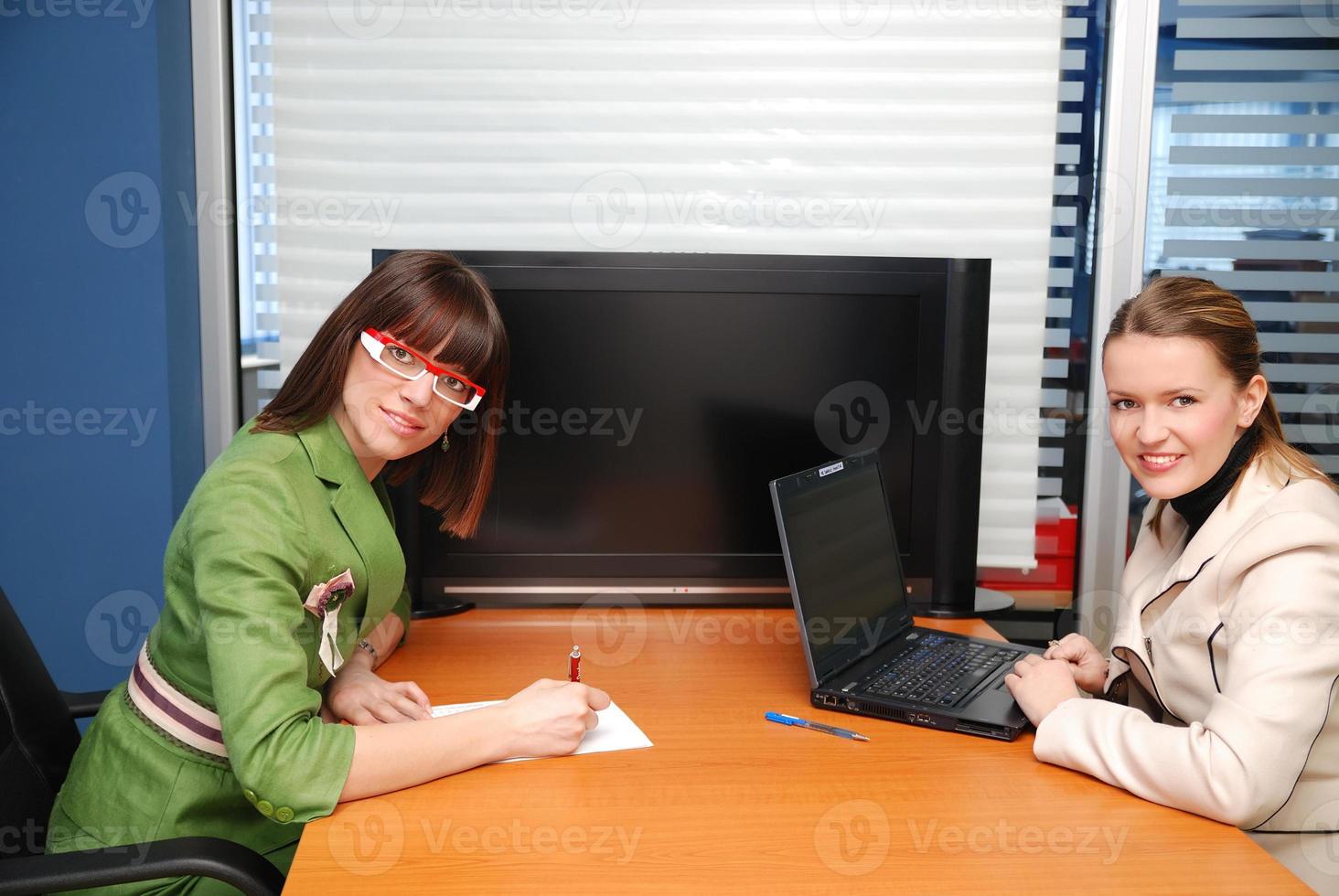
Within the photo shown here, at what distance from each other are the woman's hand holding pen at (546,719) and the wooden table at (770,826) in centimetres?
2

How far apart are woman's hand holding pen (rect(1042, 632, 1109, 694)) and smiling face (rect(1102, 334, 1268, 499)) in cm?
33

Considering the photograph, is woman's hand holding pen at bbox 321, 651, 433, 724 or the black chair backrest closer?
the black chair backrest

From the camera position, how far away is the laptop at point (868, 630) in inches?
59.1

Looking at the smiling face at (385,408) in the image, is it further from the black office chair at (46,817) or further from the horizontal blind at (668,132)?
the horizontal blind at (668,132)

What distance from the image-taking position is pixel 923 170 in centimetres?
218

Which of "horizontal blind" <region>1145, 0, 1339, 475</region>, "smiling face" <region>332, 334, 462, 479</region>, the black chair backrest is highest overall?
"horizontal blind" <region>1145, 0, 1339, 475</region>

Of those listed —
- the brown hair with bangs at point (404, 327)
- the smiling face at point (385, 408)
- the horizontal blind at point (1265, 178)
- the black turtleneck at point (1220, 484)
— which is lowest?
the black turtleneck at point (1220, 484)

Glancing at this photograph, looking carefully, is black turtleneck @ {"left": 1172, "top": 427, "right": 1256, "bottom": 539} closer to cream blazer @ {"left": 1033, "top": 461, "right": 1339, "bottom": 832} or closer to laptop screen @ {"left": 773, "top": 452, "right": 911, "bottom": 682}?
cream blazer @ {"left": 1033, "top": 461, "right": 1339, "bottom": 832}

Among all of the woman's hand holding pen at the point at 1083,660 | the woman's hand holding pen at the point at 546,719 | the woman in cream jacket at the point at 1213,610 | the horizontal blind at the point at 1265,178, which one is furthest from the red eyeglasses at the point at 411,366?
the horizontal blind at the point at 1265,178

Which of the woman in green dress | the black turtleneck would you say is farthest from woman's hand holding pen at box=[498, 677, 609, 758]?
the black turtleneck

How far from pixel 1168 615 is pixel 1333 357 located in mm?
1214

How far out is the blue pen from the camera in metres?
1.43

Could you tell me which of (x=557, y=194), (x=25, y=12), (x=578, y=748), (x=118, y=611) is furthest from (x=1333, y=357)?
(x=25, y=12)

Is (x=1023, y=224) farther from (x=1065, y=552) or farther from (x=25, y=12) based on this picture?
(x=25, y=12)
